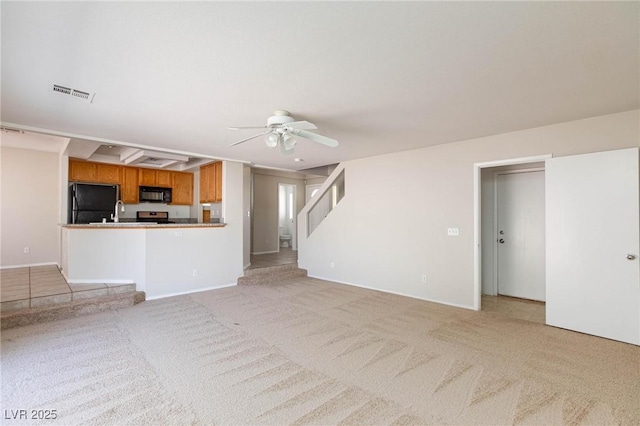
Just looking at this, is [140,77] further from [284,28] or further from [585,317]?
[585,317]

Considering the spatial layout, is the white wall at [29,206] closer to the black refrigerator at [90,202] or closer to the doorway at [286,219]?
the black refrigerator at [90,202]

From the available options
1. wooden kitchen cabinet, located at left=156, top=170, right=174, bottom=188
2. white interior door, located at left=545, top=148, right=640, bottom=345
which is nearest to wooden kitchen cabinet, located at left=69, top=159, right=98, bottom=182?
wooden kitchen cabinet, located at left=156, top=170, right=174, bottom=188

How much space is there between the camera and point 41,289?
4285 mm

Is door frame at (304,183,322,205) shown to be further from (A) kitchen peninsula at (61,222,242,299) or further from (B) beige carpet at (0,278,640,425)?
(B) beige carpet at (0,278,640,425)

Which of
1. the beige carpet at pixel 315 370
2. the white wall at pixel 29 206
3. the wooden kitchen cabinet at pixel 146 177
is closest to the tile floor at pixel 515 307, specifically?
the beige carpet at pixel 315 370

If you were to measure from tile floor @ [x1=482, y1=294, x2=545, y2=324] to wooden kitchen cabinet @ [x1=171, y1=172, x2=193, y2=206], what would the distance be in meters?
7.06

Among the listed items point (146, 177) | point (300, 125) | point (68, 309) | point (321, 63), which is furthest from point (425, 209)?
point (146, 177)

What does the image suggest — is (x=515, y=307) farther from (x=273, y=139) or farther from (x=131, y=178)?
(x=131, y=178)

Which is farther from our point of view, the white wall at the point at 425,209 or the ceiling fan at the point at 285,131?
the white wall at the point at 425,209

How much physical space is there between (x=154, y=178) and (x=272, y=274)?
3.80 metres

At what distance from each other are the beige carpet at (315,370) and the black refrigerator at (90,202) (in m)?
2.86

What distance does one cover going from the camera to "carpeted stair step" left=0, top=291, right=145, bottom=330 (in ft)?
11.9

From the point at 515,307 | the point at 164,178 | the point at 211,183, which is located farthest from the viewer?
the point at 164,178

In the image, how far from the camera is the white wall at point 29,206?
5.75 meters
